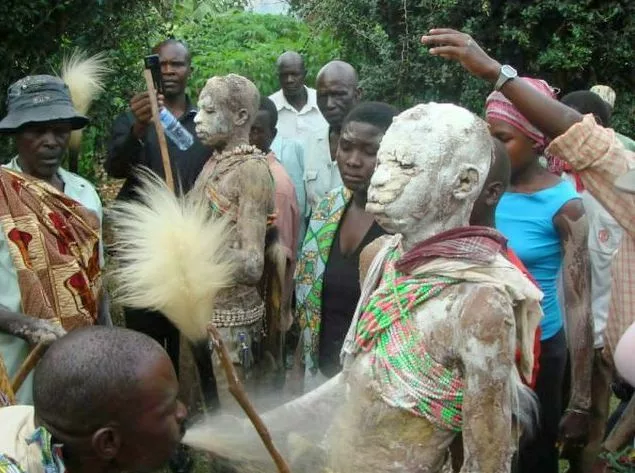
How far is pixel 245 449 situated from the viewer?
2.98 meters

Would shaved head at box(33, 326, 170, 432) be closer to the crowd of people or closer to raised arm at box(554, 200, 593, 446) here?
the crowd of people

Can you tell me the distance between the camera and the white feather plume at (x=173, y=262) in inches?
151

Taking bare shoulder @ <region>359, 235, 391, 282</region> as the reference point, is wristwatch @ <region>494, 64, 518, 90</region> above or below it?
above

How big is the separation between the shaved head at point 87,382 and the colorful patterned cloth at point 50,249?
1978 millimetres

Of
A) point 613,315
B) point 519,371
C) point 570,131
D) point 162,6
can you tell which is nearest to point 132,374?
point 519,371

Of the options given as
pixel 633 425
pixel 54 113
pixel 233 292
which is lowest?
pixel 633 425

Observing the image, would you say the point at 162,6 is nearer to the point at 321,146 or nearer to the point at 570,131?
the point at 321,146

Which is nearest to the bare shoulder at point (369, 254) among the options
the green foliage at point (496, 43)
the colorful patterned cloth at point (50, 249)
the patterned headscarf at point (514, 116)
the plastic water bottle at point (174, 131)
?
the patterned headscarf at point (514, 116)

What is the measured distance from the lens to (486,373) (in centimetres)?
257

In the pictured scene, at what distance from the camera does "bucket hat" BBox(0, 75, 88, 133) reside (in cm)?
428

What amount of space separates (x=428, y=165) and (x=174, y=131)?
2.96m

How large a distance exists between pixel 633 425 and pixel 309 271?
62.1 inches

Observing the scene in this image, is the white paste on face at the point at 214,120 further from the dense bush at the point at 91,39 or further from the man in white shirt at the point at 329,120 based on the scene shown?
the dense bush at the point at 91,39

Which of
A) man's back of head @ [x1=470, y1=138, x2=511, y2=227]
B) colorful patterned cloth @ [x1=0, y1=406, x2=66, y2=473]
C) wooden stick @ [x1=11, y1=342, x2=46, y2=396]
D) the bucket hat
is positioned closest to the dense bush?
the bucket hat
